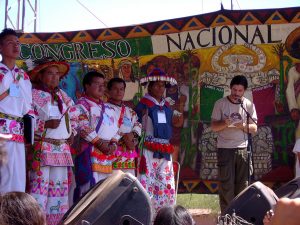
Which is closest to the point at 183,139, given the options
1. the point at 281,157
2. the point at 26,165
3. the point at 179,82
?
the point at 179,82

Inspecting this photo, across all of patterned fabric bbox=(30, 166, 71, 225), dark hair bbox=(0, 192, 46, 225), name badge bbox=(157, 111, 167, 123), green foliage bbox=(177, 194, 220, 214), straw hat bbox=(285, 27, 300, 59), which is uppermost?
straw hat bbox=(285, 27, 300, 59)

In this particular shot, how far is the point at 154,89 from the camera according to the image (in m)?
5.79

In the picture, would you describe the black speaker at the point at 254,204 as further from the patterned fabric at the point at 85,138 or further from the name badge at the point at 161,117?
the name badge at the point at 161,117

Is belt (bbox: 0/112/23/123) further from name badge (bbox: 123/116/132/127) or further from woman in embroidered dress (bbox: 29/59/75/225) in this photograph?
name badge (bbox: 123/116/132/127)

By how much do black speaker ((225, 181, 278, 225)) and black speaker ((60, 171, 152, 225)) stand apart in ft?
1.93

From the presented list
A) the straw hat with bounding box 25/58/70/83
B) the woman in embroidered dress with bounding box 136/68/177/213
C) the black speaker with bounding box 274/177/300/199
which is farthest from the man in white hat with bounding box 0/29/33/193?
the black speaker with bounding box 274/177/300/199

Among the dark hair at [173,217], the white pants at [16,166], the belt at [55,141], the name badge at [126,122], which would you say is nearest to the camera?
the dark hair at [173,217]

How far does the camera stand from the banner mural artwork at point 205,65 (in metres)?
6.25

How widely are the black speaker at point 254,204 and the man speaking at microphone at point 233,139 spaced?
2.49 metres

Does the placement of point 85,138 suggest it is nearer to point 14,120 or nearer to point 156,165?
point 14,120

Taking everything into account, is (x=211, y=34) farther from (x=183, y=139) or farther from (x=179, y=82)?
(x=183, y=139)

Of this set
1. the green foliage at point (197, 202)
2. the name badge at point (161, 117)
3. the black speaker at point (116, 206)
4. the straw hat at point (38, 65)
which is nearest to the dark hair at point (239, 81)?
the name badge at point (161, 117)

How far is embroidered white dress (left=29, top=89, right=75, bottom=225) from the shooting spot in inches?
187

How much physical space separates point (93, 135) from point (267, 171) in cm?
226
